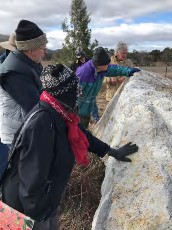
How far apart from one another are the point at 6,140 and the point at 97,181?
1.11 metres

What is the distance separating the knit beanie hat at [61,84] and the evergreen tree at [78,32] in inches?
569

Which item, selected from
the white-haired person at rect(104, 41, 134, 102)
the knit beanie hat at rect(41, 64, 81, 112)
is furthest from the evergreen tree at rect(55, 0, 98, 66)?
the knit beanie hat at rect(41, 64, 81, 112)

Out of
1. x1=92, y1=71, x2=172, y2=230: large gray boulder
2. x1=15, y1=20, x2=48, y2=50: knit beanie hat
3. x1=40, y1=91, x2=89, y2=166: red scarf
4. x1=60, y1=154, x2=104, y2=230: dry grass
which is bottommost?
x1=60, y1=154, x2=104, y2=230: dry grass

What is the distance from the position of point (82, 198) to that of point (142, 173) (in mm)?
1113

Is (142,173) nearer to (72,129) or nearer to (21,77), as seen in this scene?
(72,129)

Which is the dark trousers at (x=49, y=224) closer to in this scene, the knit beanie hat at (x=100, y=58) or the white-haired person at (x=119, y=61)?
the knit beanie hat at (x=100, y=58)

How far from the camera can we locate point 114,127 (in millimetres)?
3580

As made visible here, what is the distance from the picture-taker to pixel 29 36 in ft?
9.72

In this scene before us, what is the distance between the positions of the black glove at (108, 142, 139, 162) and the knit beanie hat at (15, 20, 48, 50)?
0.98m

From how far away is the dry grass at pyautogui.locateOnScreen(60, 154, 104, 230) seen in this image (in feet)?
11.6

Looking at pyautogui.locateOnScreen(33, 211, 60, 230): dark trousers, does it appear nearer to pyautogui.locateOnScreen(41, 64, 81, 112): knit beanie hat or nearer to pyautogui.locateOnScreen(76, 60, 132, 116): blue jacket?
pyautogui.locateOnScreen(41, 64, 81, 112): knit beanie hat

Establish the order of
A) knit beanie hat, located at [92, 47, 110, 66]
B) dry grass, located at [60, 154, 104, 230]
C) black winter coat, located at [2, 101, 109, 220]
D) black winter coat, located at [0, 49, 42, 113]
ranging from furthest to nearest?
knit beanie hat, located at [92, 47, 110, 66] → dry grass, located at [60, 154, 104, 230] → black winter coat, located at [0, 49, 42, 113] → black winter coat, located at [2, 101, 109, 220]

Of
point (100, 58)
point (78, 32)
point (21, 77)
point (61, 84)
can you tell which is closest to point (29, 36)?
point (21, 77)

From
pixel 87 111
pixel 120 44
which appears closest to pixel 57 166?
pixel 87 111
